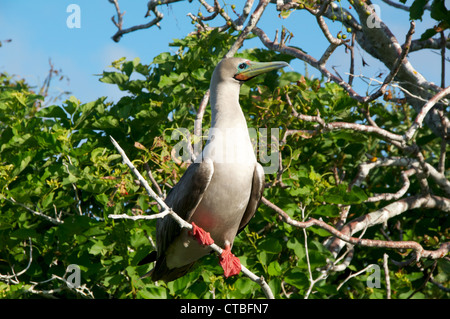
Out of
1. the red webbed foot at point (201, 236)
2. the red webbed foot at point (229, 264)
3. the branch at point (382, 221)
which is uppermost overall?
the red webbed foot at point (201, 236)

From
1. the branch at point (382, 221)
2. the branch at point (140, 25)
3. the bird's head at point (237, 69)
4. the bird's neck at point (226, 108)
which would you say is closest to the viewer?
the bird's neck at point (226, 108)

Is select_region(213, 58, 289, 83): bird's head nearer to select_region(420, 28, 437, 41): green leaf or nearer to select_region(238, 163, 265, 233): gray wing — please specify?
select_region(238, 163, 265, 233): gray wing

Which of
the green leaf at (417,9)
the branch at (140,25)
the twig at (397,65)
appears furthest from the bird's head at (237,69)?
the branch at (140,25)

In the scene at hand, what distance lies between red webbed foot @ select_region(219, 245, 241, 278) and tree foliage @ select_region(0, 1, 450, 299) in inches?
25.7

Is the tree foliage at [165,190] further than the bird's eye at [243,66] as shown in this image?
Yes

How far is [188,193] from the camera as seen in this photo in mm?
4395

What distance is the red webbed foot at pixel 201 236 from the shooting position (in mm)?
4262

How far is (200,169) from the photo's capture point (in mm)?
4297

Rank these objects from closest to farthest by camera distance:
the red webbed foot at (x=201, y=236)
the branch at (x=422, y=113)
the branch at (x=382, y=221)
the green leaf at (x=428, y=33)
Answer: the red webbed foot at (x=201, y=236), the branch at (x=382, y=221), the branch at (x=422, y=113), the green leaf at (x=428, y=33)

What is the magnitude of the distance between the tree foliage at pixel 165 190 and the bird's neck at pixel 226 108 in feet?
2.81

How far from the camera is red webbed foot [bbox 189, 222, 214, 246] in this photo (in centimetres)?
426

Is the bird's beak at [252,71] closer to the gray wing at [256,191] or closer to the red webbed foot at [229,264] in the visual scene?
the gray wing at [256,191]
